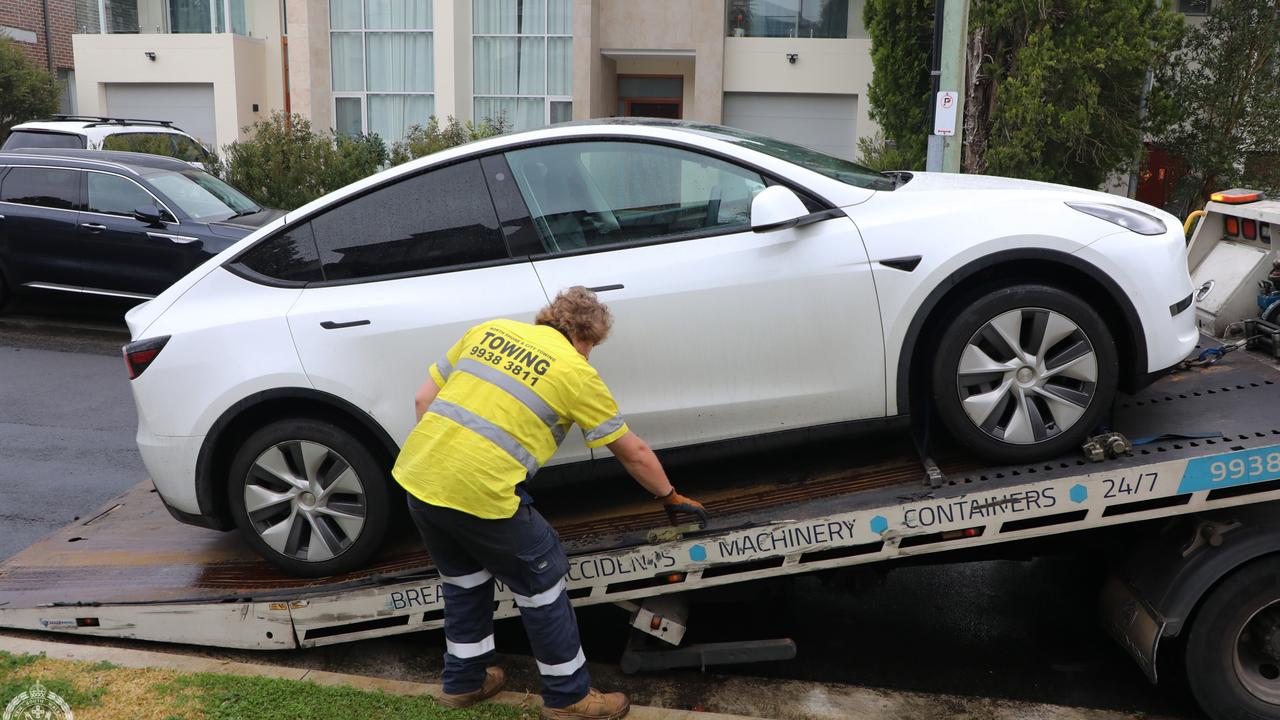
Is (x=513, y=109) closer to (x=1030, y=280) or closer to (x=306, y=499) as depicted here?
(x=306, y=499)

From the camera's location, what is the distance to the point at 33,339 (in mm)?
9828

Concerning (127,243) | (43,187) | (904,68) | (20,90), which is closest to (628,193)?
(127,243)

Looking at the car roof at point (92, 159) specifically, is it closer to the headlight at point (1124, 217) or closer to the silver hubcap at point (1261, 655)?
the headlight at point (1124, 217)

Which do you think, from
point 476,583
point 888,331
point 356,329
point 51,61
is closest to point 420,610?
point 476,583

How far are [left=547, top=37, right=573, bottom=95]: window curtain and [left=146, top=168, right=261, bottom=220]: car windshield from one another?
920 cm

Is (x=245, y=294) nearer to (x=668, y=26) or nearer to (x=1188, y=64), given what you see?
(x=1188, y=64)

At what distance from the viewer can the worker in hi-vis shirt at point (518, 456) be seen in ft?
11.3

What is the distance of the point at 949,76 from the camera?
828 centimetres

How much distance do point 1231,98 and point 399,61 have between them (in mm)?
13910

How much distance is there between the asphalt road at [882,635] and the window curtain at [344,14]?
589 inches

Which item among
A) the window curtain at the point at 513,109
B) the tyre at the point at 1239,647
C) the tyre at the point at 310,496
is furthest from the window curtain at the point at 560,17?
the tyre at the point at 1239,647

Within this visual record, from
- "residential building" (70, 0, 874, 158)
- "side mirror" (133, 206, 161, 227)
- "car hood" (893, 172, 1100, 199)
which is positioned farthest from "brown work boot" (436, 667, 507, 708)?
"residential building" (70, 0, 874, 158)

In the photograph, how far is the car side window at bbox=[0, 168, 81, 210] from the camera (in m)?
9.93

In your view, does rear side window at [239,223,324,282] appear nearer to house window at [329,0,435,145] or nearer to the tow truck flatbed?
the tow truck flatbed
